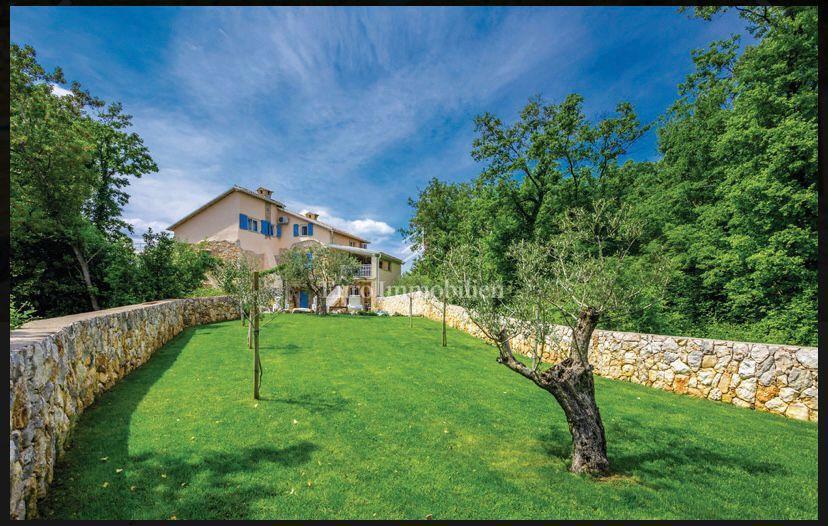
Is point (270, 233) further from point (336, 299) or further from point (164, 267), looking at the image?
point (164, 267)

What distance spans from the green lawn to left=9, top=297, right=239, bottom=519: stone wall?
0.28 m

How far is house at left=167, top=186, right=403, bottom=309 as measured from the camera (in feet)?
79.8

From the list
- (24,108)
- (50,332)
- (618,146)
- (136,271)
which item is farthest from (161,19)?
(618,146)

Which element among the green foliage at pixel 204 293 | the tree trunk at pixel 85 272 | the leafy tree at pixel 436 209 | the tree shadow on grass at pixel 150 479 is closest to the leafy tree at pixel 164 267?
the green foliage at pixel 204 293

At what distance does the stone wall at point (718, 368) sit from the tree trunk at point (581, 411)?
2.35 feet

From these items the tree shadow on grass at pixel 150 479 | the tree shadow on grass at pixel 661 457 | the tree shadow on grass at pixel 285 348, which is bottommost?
the tree shadow on grass at pixel 661 457

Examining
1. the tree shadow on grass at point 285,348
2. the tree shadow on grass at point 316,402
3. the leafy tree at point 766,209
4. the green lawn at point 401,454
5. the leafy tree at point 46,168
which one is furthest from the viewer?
the leafy tree at point 46,168

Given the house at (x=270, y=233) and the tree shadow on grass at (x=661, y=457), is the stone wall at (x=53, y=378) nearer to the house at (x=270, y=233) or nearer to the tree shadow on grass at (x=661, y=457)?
the tree shadow on grass at (x=661, y=457)

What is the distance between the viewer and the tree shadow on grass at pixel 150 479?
287 centimetres

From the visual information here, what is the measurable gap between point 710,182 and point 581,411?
16.5 metres

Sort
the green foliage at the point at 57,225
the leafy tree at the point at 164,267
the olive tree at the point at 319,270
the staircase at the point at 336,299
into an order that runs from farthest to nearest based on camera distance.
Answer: the staircase at the point at 336,299 < the olive tree at the point at 319,270 < the leafy tree at the point at 164,267 < the green foliage at the point at 57,225

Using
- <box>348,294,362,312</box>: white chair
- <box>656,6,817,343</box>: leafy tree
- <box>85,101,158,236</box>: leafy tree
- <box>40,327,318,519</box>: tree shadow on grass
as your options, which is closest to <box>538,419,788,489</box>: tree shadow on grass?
<box>40,327,318,519</box>: tree shadow on grass

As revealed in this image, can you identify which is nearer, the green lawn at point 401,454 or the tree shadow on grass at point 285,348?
the green lawn at point 401,454

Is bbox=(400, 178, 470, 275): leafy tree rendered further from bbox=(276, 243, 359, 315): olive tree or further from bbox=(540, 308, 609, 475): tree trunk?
bbox=(540, 308, 609, 475): tree trunk
